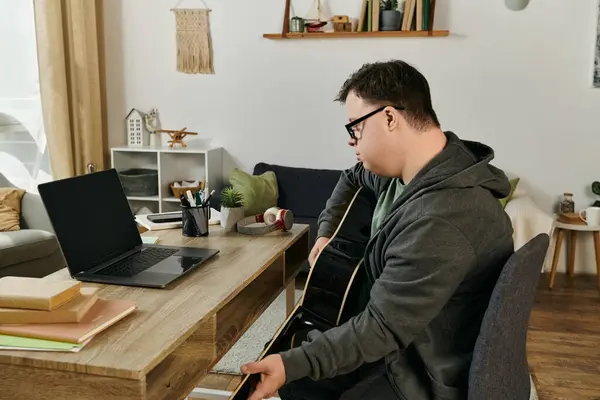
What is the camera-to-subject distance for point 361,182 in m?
1.97

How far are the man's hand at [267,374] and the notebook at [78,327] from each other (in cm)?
29

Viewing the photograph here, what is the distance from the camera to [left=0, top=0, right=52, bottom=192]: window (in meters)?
4.28

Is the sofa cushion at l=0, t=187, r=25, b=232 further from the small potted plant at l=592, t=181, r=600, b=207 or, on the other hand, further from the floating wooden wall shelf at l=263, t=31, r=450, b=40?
the small potted plant at l=592, t=181, r=600, b=207

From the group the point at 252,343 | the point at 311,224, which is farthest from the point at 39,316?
the point at 311,224

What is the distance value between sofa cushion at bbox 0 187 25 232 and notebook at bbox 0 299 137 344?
8.33 ft

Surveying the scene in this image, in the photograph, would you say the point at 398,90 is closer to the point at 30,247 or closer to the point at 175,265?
the point at 175,265

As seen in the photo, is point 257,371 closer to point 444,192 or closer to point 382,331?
point 382,331

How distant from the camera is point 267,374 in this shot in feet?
4.05

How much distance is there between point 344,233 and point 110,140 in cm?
352

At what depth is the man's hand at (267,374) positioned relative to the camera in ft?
4.03

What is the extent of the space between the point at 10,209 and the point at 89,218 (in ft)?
7.33

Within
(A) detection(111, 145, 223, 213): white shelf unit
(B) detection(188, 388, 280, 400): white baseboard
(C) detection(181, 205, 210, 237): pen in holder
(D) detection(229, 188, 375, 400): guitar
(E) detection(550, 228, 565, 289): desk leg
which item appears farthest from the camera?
(A) detection(111, 145, 223, 213): white shelf unit

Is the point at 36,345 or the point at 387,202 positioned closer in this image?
the point at 36,345

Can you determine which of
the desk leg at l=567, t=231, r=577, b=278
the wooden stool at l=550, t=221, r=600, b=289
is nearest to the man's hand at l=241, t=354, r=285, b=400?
the wooden stool at l=550, t=221, r=600, b=289
